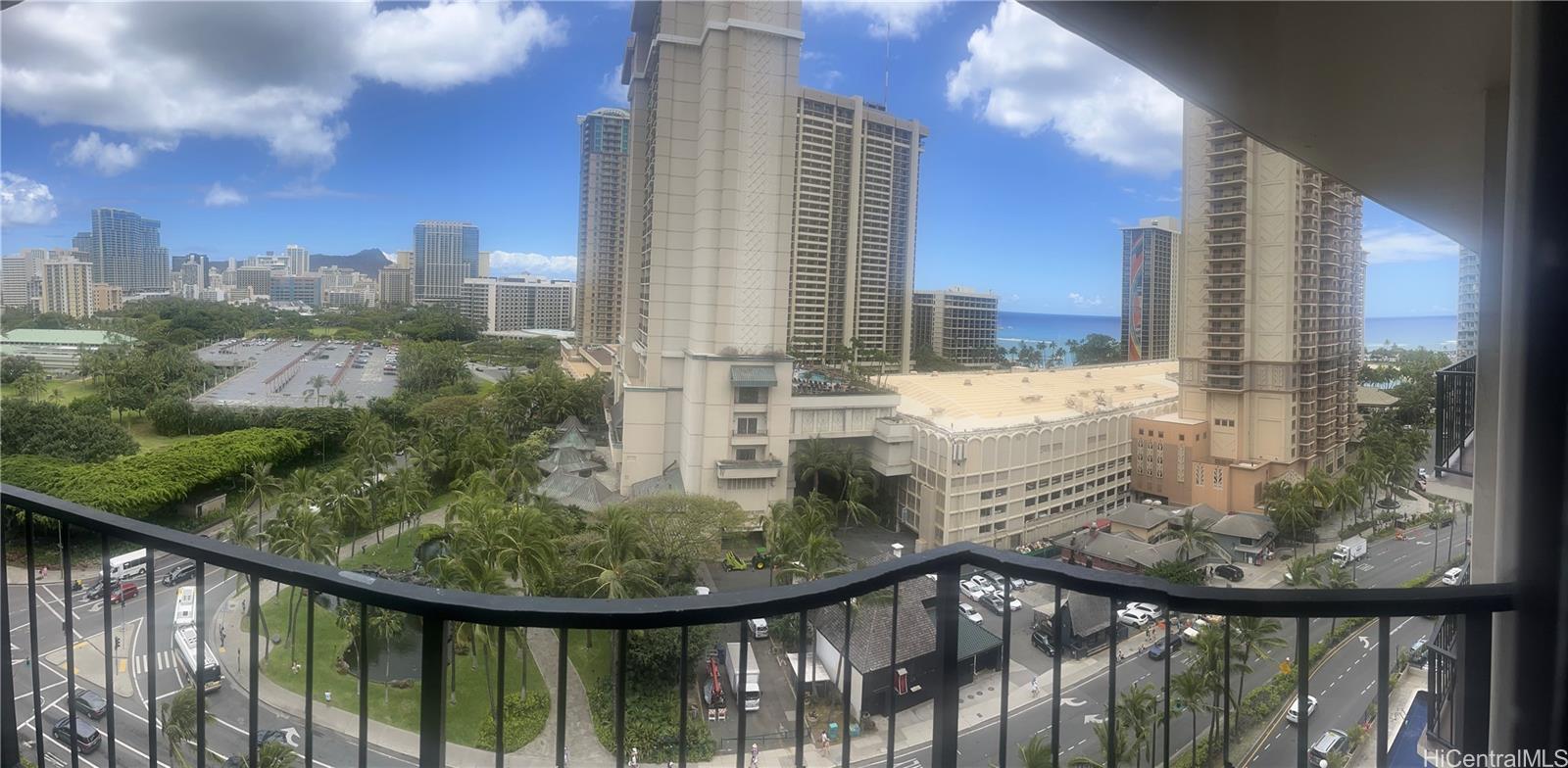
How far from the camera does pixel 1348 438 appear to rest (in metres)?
4.48

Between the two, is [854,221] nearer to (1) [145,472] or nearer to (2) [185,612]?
(1) [145,472]

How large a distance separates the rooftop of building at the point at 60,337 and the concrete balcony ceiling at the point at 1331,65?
24.7ft

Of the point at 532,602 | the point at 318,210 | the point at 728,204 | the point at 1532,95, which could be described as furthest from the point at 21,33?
the point at 1532,95

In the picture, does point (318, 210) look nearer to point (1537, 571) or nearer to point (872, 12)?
point (872, 12)

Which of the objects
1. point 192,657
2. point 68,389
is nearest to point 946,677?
point 192,657

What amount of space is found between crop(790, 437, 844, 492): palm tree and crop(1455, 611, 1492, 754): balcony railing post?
21.5 ft

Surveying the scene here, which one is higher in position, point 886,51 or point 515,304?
point 886,51

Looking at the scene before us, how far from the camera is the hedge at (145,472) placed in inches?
200

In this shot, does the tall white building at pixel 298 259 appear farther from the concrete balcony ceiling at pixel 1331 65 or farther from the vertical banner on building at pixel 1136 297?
the concrete balcony ceiling at pixel 1331 65

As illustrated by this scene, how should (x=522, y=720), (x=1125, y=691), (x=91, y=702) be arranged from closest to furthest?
1. (x=1125, y=691)
2. (x=91, y=702)
3. (x=522, y=720)

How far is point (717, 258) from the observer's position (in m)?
9.11

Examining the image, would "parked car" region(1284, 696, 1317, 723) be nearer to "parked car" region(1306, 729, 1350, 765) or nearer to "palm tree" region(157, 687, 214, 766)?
"parked car" region(1306, 729, 1350, 765)

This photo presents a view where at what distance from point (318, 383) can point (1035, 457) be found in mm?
6490

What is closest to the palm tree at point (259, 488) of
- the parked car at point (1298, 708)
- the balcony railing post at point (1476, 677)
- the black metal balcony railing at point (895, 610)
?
the black metal balcony railing at point (895, 610)
